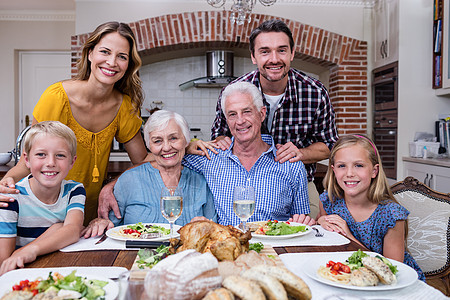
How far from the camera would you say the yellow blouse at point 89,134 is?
6.95 ft

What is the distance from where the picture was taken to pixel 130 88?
2.38 m

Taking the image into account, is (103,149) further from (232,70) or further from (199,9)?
(232,70)

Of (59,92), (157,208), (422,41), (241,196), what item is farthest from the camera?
(422,41)

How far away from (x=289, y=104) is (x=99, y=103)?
116 centimetres

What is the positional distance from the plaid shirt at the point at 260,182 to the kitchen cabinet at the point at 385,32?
10.3ft

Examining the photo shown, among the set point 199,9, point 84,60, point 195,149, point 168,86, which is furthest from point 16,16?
point 195,149

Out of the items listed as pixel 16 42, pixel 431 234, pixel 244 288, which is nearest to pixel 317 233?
pixel 431 234

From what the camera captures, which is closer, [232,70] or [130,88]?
[130,88]

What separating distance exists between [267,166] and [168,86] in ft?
14.8

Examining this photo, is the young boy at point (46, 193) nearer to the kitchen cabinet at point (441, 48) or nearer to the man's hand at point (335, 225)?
the man's hand at point (335, 225)

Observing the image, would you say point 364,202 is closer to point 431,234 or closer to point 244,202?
point 431,234

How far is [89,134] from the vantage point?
2229mm

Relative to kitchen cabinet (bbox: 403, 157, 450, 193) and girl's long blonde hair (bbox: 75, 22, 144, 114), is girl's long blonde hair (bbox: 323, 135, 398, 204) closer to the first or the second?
girl's long blonde hair (bbox: 75, 22, 144, 114)

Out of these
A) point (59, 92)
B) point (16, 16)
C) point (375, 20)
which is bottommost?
point (59, 92)
